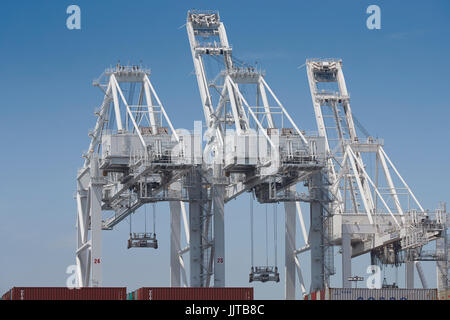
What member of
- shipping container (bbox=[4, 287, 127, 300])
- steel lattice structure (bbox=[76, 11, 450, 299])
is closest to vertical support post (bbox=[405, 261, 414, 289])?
steel lattice structure (bbox=[76, 11, 450, 299])

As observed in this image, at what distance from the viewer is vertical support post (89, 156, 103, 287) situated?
89.3 metres

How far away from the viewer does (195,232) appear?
96688mm

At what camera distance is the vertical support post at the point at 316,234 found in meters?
95.9

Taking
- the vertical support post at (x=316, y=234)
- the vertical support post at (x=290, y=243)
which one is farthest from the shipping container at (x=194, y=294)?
the vertical support post at (x=290, y=243)

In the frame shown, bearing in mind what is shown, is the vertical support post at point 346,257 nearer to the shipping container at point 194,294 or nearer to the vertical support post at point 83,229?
the vertical support post at point 83,229

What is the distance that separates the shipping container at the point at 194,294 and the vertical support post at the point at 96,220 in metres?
18.5

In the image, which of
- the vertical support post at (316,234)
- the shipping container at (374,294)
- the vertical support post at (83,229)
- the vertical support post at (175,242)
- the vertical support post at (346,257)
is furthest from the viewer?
the vertical support post at (175,242)

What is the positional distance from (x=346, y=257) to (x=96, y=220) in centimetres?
2235

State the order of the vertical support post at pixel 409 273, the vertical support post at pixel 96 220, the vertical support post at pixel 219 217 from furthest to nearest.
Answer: the vertical support post at pixel 409 273 < the vertical support post at pixel 219 217 < the vertical support post at pixel 96 220

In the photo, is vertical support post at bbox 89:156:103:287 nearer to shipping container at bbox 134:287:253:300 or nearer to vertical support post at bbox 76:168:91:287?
vertical support post at bbox 76:168:91:287

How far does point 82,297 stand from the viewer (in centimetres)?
7019

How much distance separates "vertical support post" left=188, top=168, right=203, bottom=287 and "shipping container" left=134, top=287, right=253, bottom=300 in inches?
975
